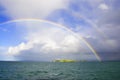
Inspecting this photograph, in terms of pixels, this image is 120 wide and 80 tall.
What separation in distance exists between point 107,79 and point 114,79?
201 cm

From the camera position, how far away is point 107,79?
183 ft

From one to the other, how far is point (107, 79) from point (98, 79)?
2.54 metres

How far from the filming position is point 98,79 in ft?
185

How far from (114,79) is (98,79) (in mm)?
4521

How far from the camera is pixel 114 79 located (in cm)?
5466
